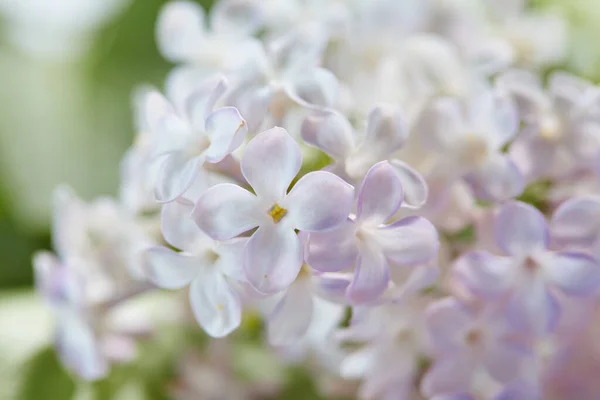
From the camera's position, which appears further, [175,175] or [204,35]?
[204,35]

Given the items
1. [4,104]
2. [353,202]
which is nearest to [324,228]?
[353,202]

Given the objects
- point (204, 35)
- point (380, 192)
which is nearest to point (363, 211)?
point (380, 192)

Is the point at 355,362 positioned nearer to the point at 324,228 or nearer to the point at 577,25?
the point at 324,228

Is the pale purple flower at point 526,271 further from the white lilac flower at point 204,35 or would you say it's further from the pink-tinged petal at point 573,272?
the white lilac flower at point 204,35

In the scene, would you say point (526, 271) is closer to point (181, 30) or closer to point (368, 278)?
point (368, 278)

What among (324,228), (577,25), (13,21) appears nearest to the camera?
(324,228)

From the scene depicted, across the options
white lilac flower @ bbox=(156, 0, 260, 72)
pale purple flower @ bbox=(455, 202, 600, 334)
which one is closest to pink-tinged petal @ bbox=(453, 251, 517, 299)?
pale purple flower @ bbox=(455, 202, 600, 334)

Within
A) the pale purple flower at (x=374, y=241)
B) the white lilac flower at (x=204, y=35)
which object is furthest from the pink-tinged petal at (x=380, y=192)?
the white lilac flower at (x=204, y=35)
